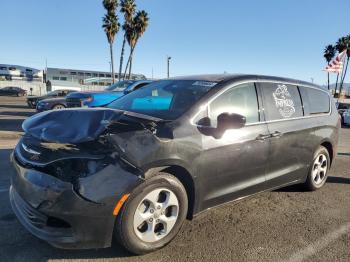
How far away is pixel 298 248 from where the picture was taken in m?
3.58

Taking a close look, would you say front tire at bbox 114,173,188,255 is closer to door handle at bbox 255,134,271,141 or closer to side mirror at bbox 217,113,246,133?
side mirror at bbox 217,113,246,133

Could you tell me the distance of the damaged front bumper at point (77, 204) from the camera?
2.86 meters

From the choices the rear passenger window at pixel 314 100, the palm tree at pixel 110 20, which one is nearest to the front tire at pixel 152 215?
the rear passenger window at pixel 314 100

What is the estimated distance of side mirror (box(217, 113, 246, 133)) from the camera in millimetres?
3635

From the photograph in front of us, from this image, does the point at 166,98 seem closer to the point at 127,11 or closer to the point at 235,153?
the point at 235,153

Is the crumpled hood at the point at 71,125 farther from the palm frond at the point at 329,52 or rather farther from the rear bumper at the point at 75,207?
the palm frond at the point at 329,52

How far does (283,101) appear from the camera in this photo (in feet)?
15.8

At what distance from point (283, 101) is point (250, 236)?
1.90m

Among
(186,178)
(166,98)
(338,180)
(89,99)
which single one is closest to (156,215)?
(186,178)

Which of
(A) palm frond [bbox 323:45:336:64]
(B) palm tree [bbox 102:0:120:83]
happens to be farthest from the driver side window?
(A) palm frond [bbox 323:45:336:64]

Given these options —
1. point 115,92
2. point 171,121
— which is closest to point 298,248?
point 171,121

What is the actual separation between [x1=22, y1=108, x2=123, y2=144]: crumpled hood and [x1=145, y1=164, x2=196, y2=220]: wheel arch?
62 cm

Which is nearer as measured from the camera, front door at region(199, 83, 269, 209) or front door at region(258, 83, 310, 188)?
front door at region(199, 83, 269, 209)

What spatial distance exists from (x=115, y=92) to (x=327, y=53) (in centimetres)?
5747
